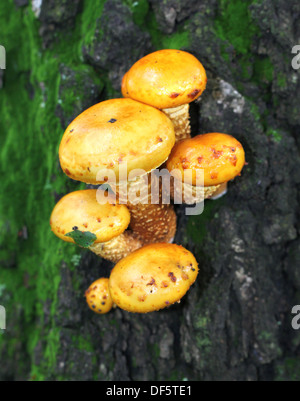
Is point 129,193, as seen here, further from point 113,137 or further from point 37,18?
point 37,18

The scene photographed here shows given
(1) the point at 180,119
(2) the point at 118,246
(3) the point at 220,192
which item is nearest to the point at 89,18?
(1) the point at 180,119

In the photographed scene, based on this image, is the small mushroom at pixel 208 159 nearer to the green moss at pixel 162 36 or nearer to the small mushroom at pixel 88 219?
the small mushroom at pixel 88 219

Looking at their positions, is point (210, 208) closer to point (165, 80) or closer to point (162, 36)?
point (165, 80)

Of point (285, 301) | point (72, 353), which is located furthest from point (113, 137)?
point (72, 353)

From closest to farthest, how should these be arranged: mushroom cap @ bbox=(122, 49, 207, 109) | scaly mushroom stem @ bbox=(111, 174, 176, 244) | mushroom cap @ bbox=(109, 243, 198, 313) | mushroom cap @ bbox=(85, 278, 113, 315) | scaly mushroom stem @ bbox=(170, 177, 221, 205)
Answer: mushroom cap @ bbox=(122, 49, 207, 109) < mushroom cap @ bbox=(109, 243, 198, 313) < scaly mushroom stem @ bbox=(111, 174, 176, 244) < scaly mushroom stem @ bbox=(170, 177, 221, 205) < mushroom cap @ bbox=(85, 278, 113, 315)

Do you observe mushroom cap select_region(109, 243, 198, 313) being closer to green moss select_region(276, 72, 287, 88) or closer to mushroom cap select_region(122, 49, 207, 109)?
mushroom cap select_region(122, 49, 207, 109)

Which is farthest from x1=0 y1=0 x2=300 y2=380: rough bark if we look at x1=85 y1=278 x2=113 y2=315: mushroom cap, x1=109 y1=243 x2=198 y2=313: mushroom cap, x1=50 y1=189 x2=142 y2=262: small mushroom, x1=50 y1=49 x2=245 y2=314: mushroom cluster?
x1=50 y1=189 x2=142 y2=262: small mushroom

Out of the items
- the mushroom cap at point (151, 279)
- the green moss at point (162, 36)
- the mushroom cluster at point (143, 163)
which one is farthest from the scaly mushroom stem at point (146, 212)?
the green moss at point (162, 36)
